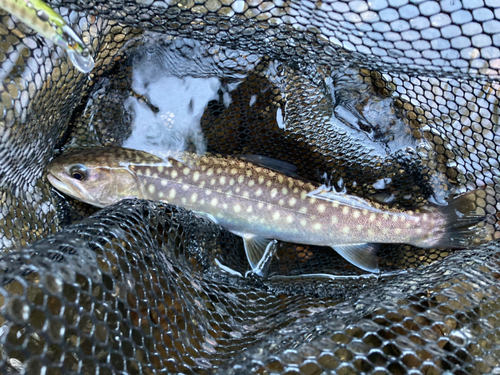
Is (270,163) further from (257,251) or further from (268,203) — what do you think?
(257,251)

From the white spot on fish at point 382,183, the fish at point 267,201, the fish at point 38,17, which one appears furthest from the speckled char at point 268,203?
the fish at point 38,17

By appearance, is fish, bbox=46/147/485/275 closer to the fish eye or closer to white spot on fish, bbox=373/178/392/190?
the fish eye

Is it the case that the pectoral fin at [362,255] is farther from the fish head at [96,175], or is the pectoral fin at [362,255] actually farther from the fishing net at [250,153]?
the fish head at [96,175]

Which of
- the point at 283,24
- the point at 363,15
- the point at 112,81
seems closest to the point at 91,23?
the point at 112,81

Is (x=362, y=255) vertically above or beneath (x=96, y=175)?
beneath

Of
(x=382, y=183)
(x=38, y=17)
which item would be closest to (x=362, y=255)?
(x=382, y=183)

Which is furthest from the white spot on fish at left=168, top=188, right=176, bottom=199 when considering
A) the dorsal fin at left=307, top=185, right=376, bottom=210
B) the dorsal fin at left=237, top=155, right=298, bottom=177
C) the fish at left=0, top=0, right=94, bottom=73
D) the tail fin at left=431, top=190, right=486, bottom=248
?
the tail fin at left=431, top=190, right=486, bottom=248
